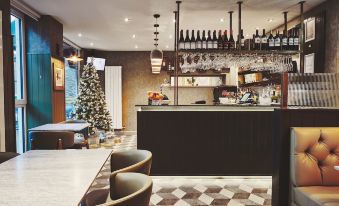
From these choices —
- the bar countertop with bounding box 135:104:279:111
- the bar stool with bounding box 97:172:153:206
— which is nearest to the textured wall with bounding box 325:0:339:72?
the bar countertop with bounding box 135:104:279:111

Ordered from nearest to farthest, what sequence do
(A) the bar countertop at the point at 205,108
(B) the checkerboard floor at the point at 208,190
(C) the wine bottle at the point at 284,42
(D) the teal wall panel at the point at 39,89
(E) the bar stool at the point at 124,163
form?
(E) the bar stool at the point at 124,163 < (B) the checkerboard floor at the point at 208,190 < (A) the bar countertop at the point at 205,108 < (C) the wine bottle at the point at 284,42 < (D) the teal wall panel at the point at 39,89

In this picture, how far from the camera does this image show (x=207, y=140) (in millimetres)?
4699

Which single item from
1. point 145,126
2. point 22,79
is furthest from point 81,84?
point 145,126

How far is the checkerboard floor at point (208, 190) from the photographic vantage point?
3.84m

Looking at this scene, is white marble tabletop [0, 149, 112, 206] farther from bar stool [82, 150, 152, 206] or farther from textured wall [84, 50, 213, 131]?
textured wall [84, 50, 213, 131]

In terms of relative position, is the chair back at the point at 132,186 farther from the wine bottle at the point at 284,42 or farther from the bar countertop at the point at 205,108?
the wine bottle at the point at 284,42

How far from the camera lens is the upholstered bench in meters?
2.77

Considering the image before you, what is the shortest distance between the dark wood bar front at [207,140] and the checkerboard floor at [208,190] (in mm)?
141

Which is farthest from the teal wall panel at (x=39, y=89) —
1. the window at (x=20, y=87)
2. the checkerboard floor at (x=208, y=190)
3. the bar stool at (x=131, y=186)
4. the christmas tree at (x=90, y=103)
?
the bar stool at (x=131, y=186)

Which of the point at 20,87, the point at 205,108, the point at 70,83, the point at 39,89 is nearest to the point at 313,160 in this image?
the point at 205,108

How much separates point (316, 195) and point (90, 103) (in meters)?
6.89

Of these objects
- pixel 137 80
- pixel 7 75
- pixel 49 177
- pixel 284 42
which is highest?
pixel 284 42

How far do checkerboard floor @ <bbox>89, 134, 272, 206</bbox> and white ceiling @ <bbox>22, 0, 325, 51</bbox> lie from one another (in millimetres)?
3052

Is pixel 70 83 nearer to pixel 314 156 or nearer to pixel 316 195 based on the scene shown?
pixel 314 156
